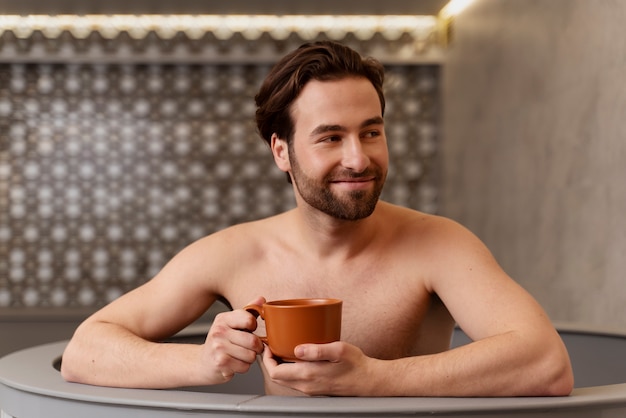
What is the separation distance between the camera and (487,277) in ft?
4.20

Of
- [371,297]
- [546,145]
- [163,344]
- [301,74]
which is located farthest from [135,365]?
[546,145]

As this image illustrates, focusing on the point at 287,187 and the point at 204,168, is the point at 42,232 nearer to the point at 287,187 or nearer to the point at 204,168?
the point at 204,168

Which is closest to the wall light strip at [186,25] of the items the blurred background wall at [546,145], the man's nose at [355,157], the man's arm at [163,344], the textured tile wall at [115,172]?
the textured tile wall at [115,172]

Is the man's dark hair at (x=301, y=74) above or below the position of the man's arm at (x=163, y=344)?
above

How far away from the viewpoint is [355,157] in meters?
1.28

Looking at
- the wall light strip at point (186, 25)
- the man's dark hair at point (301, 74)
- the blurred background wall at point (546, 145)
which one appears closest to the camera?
the man's dark hair at point (301, 74)

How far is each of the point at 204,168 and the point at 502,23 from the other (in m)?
1.26

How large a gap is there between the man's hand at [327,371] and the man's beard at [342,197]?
1.11 ft

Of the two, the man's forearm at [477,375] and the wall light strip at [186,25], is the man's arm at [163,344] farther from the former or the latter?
the wall light strip at [186,25]

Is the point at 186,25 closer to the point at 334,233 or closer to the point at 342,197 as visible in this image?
the point at 334,233

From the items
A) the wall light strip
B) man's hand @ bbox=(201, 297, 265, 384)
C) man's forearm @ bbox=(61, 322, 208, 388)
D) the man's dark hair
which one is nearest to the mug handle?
man's hand @ bbox=(201, 297, 265, 384)

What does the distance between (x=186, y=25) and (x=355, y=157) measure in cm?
220

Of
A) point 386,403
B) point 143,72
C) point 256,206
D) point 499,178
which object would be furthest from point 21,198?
point 386,403

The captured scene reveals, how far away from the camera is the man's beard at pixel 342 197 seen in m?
1.31
